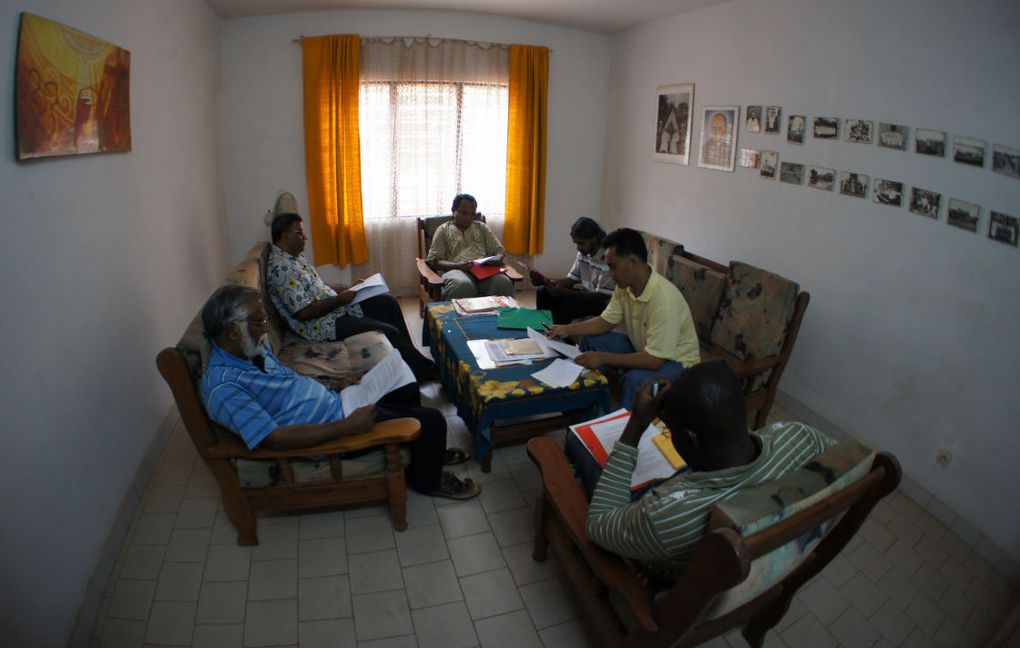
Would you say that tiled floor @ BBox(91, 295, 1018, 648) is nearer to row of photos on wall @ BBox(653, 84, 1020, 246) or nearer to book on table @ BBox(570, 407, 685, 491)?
book on table @ BBox(570, 407, 685, 491)

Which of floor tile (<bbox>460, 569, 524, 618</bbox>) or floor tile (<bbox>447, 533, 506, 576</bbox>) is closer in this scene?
floor tile (<bbox>460, 569, 524, 618</bbox>)

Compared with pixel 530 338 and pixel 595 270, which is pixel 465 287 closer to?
pixel 595 270

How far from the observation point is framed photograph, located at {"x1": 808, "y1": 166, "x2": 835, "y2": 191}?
9.88 ft

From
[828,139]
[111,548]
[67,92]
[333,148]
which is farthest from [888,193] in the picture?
[333,148]

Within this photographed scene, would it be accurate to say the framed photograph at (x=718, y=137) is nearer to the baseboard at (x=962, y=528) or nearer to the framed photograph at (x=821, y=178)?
the framed photograph at (x=821, y=178)

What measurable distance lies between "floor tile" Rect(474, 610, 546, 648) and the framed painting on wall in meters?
2.12

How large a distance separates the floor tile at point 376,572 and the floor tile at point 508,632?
363mm

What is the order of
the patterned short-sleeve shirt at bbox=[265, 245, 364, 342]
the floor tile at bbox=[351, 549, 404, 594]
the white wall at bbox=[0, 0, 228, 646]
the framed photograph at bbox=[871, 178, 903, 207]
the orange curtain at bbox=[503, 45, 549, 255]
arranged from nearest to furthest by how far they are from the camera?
1. the white wall at bbox=[0, 0, 228, 646]
2. the floor tile at bbox=[351, 549, 404, 594]
3. the framed photograph at bbox=[871, 178, 903, 207]
4. the patterned short-sleeve shirt at bbox=[265, 245, 364, 342]
5. the orange curtain at bbox=[503, 45, 549, 255]

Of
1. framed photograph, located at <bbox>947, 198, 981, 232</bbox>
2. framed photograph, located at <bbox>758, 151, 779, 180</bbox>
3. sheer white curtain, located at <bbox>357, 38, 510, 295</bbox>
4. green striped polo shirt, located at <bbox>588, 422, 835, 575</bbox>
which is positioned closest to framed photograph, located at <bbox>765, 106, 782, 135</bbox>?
framed photograph, located at <bbox>758, 151, 779, 180</bbox>

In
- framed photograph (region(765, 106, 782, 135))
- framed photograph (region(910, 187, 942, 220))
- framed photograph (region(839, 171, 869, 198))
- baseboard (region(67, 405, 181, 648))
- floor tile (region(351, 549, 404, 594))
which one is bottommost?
floor tile (region(351, 549, 404, 594))

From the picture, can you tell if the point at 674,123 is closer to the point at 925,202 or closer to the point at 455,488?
the point at 925,202

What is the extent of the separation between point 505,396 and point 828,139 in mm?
2346

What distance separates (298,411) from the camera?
203cm

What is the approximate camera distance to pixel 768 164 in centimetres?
345
